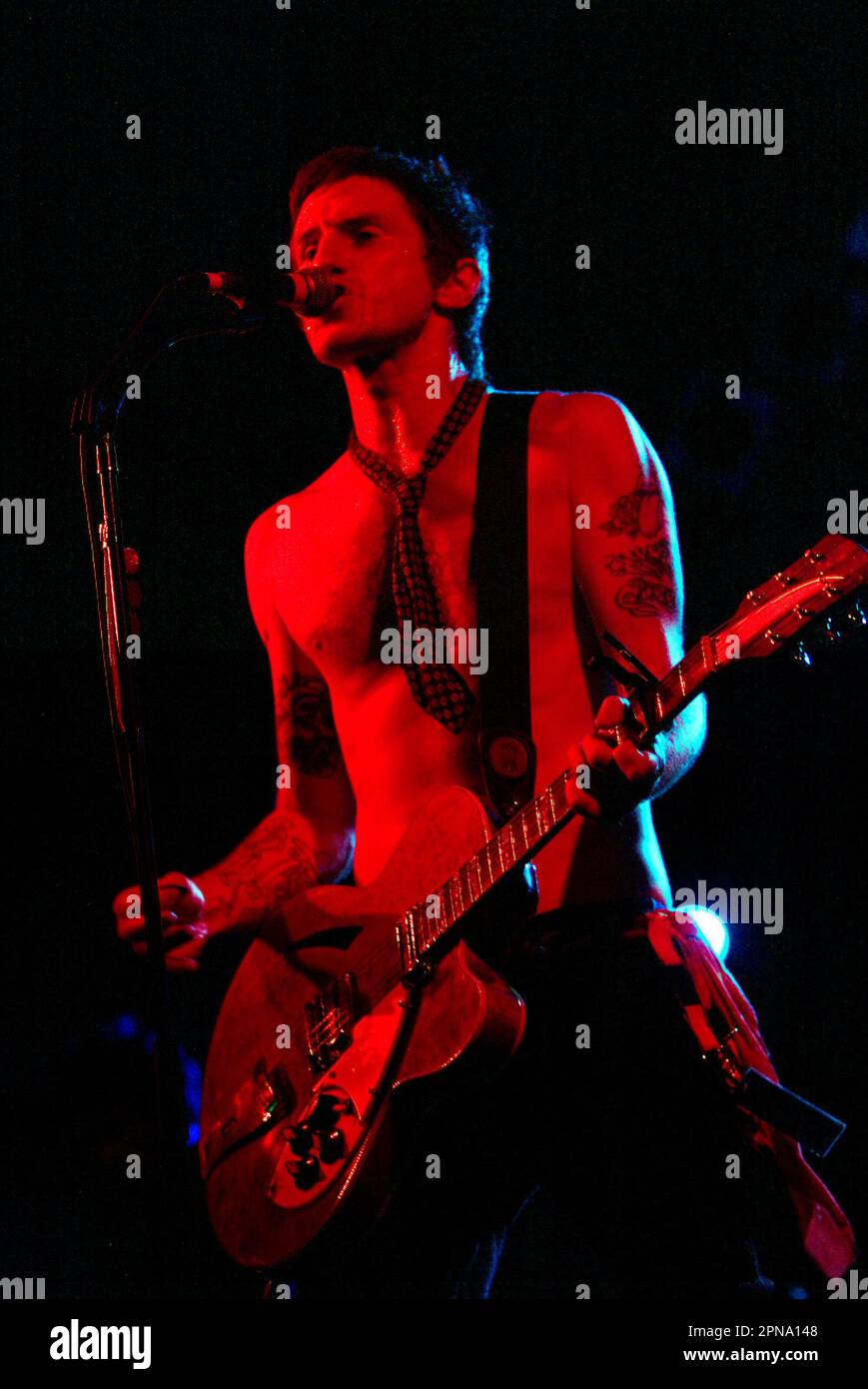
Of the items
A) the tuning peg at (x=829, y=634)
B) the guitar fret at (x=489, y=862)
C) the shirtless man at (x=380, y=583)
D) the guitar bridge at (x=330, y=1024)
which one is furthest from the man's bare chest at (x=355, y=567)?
the tuning peg at (x=829, y=634)

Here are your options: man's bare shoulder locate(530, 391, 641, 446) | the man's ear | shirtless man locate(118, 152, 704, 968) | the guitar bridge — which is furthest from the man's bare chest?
the guitar bridge

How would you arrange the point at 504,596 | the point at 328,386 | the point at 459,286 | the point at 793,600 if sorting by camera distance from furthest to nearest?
the point at 328,386 → the point at 459,286 → the point at 504,596 → the point at 793,600

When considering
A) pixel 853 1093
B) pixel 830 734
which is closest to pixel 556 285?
pixel 830 734

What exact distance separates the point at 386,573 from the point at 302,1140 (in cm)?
108

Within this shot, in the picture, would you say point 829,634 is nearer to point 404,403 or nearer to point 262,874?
point 404,403

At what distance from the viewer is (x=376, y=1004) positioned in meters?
2.30

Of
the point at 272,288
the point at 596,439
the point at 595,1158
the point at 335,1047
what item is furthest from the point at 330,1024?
the point at 272,288

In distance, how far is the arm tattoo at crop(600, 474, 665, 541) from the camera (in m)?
2.41

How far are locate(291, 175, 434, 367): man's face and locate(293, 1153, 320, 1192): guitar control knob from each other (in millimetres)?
1528

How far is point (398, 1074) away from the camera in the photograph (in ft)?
7.18

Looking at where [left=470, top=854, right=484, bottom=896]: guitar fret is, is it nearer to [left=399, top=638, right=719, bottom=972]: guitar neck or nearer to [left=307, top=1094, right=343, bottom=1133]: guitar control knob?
[left=399, top=638, right=719, bottom=972]: guitar neck

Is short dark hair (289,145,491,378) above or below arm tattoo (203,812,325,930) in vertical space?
above

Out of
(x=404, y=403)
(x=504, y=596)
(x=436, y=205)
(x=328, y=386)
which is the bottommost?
(x=504, y=596)
